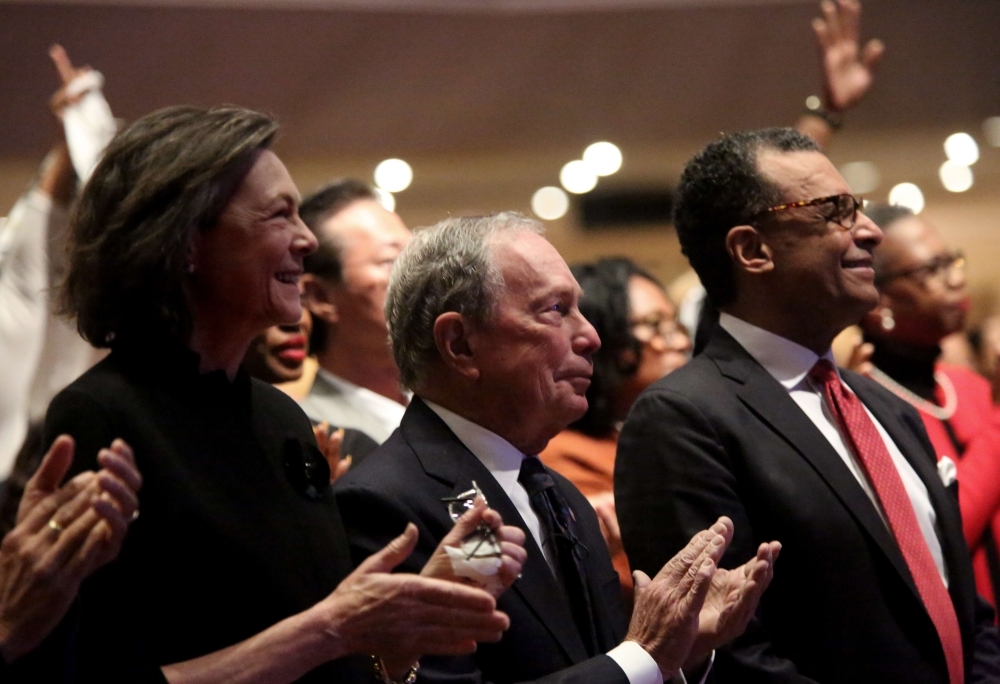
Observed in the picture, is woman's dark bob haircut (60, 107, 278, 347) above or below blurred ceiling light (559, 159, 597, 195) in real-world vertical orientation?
above

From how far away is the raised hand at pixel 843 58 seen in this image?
3.35 meters

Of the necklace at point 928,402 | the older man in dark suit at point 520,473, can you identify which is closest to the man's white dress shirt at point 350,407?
the older man in dark suit at point 520,473

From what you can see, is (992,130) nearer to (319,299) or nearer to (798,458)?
(319,299)

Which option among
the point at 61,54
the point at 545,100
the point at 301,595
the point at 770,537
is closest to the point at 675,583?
the point at 770,537

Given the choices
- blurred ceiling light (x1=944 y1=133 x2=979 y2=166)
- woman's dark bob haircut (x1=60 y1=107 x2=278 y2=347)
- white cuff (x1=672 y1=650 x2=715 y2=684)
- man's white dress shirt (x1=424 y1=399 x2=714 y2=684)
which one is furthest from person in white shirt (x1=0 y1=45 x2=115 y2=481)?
blurred ceiling light (x1=944 y1=133 x2=979 y2=166)

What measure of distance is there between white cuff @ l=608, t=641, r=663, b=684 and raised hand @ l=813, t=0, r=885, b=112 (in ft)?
6.52

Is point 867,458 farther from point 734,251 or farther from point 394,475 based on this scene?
point 394,475

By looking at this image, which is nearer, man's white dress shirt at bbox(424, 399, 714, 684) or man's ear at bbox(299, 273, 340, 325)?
man's white dress shirt at bbox(424, 399, 714, 684)

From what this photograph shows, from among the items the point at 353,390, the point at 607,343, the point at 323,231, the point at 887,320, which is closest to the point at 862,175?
the point at 887,320

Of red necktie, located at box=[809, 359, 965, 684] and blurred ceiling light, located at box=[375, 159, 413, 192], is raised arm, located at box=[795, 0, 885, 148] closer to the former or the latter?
red necktie, located at box=[809, 359, 965, 684]

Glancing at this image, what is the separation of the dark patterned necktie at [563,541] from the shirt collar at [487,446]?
0.04 m

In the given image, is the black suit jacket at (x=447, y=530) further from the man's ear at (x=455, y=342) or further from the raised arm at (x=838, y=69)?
the raised arm at (x=838, y=69)

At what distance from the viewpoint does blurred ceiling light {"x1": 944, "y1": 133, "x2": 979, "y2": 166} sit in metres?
9.61

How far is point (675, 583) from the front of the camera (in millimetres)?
1833
